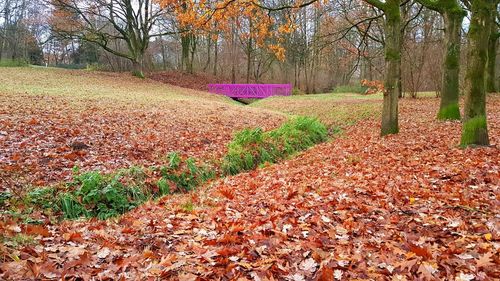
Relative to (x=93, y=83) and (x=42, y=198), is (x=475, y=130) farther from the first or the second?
(x=93, y=83)

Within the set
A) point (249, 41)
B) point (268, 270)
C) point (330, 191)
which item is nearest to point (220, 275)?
point (268, 270)

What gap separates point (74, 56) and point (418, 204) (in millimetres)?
48702

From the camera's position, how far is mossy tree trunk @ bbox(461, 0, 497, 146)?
6789mm

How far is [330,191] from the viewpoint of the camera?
570 cm

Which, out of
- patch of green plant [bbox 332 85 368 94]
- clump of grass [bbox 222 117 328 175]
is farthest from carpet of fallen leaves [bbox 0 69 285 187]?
patch of green plant [bbox 332 85 368 94]

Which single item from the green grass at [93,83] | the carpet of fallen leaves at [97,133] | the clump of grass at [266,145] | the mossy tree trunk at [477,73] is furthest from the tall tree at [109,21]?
the mossy tree trunk at [477,73]

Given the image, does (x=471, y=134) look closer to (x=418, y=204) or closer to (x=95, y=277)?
(x=418, y=204)

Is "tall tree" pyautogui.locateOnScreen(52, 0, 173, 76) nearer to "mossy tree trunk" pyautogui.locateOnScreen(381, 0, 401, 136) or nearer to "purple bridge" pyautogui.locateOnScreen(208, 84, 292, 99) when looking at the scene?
"purple bridge" pyautogui.locateOnScreen(208, 84, 292, 99)

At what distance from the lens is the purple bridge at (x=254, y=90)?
104 feet

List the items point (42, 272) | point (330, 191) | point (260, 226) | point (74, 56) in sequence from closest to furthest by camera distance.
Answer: point (42, 272) → point (260, 226) → point (330, 191) → point (74, 56)

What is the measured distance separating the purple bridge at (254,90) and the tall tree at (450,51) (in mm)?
20410

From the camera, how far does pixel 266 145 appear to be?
1017 cm

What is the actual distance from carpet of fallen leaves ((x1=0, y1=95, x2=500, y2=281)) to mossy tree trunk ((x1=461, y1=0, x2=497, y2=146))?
39 cm

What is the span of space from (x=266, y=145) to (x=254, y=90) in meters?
22.1
